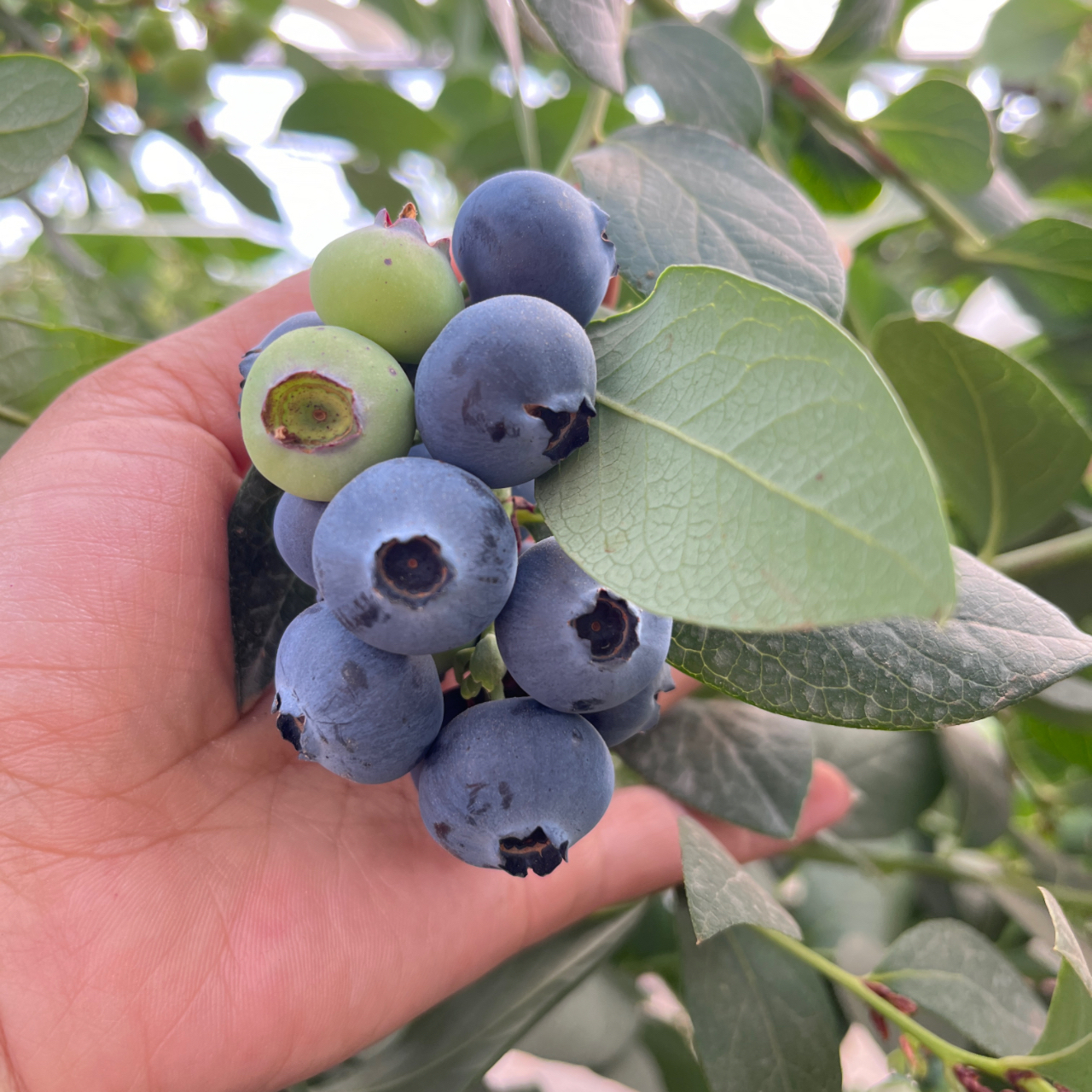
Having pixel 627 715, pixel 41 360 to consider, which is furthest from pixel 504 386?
pixel 41 360

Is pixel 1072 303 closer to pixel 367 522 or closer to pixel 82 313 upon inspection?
pixel 367 522

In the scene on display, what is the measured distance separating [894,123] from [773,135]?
0.22 meters

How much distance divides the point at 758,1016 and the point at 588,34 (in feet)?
3.44

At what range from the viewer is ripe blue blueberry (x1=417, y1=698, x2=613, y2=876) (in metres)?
0.54

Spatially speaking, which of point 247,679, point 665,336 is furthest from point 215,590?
point 665,336

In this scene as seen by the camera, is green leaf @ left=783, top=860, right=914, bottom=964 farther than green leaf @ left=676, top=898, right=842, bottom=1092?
Yes

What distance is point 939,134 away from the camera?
1.14 metres

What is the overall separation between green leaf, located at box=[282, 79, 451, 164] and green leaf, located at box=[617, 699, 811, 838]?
1074 millimetres

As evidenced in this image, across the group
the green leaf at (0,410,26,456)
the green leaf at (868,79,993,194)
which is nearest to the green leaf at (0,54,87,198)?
the green leaf at (0,410,26,456)

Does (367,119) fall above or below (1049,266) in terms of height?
below

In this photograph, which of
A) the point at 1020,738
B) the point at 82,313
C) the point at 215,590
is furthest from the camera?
the point at 1020,738

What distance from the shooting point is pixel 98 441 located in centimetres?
85

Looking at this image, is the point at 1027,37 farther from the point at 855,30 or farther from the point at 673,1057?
the point at 673,1057

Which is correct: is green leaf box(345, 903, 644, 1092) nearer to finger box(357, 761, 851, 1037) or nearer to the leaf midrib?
finger box(357, 761, 851, 1037)
